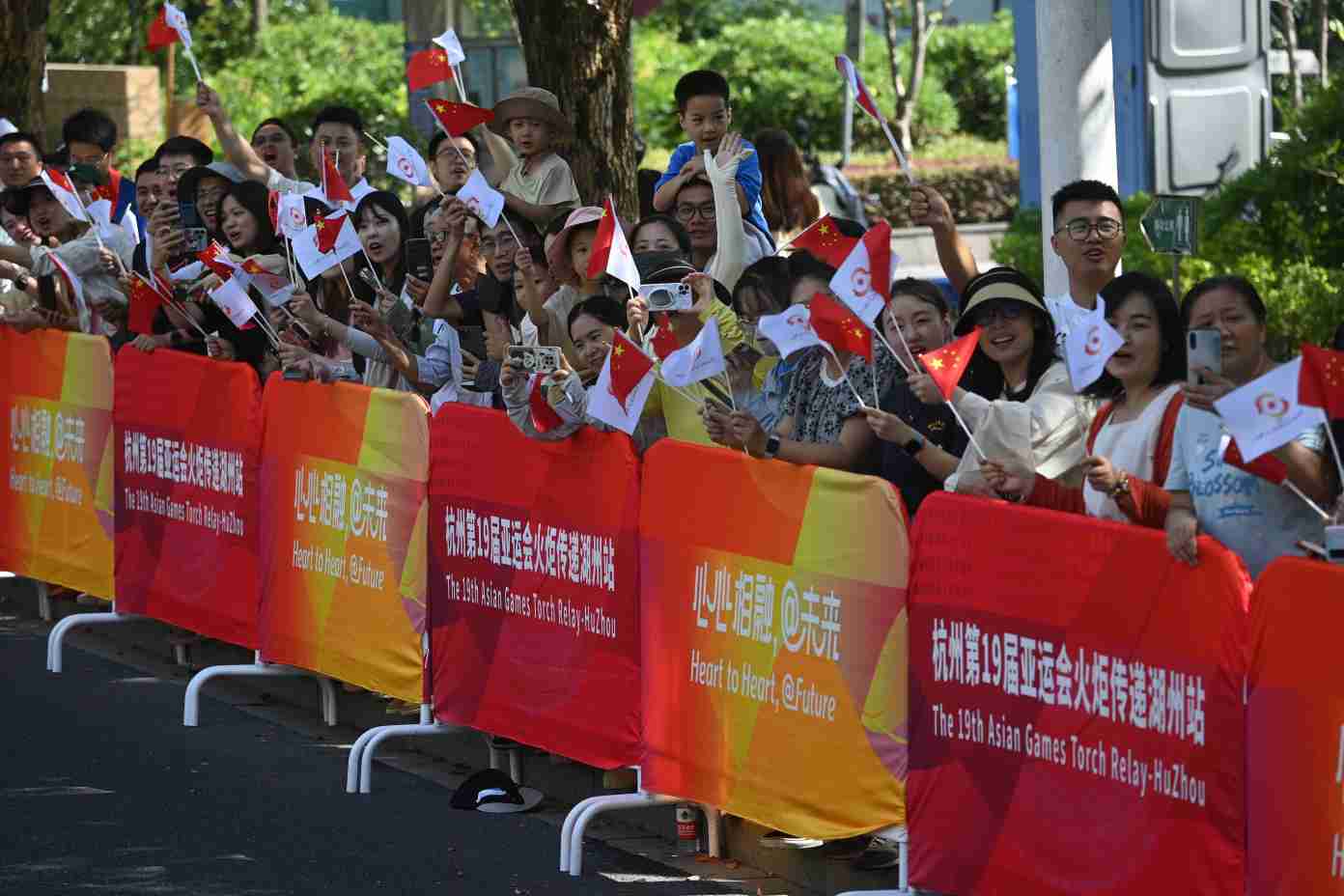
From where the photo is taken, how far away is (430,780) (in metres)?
9.66

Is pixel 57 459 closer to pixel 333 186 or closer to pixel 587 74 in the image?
pixel 333 186

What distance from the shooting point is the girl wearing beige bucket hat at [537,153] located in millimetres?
10867

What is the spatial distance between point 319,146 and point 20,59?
322 inches

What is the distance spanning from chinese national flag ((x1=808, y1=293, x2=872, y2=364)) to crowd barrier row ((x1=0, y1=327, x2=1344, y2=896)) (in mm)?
394

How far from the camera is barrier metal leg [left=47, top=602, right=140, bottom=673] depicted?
38.5 feet

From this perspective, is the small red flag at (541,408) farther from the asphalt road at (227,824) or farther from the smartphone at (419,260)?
the smartphone at (419,260)

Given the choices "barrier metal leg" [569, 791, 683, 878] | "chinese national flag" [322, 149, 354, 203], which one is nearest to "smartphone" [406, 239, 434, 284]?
"chinese national flag" [322, 149, 354, 203]

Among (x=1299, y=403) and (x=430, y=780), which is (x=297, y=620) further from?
(x=1299, y=403)

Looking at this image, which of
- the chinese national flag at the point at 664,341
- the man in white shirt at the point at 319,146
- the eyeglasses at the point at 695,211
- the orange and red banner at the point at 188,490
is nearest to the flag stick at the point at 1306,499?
the chinese national flag at the point at 664,341

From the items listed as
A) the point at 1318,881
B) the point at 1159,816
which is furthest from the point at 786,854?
the point at 1318,881

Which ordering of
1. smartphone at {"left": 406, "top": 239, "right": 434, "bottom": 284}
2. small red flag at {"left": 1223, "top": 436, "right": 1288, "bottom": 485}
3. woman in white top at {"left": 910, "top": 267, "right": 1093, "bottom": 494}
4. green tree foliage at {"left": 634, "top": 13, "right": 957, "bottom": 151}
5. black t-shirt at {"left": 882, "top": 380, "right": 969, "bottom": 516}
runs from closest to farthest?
small red flag at {"left": 1223, "top": 436, "right": 1288, "bottom": 485}
woman in white top at {"left": 910, "top": 267, "right": 1093, "bottom": 494}
black t-shirt at {"left": 882, "top": 380, "right": 969, "bottom": 516}
smartphone at {"left": 406, "top": 239, "right": 434, "bottom": 284}
green tree foliage at {"left": 634, "top": 13, "right": 957, "bottom": 151}

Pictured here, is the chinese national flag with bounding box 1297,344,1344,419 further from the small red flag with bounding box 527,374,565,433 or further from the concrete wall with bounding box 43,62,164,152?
the concrete wall with bounding box 43,62,164,152

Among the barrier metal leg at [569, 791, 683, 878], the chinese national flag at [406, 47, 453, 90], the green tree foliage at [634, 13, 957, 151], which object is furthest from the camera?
the green tree foliage at [634, 13, 957, 151]

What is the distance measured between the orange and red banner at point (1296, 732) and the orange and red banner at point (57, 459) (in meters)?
7.50
